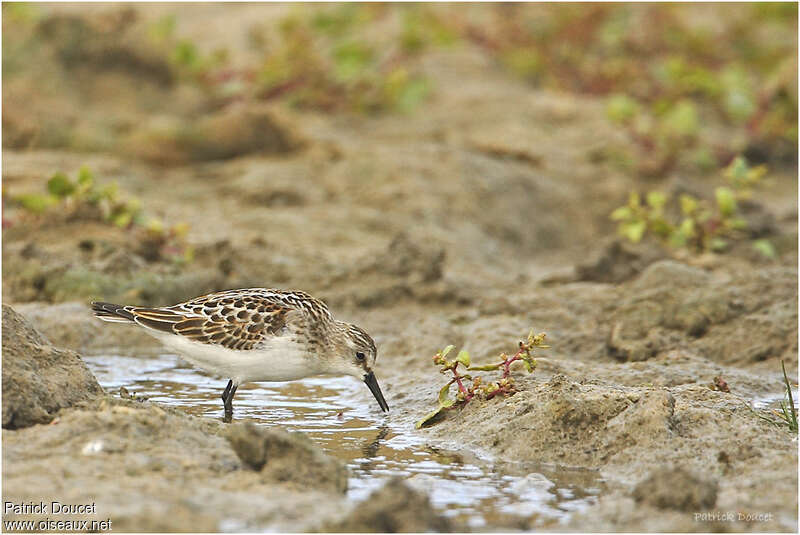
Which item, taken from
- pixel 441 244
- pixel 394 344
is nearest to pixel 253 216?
pixel 441 244

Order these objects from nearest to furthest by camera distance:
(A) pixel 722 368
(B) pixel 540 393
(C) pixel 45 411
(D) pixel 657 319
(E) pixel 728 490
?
(E) pixel 728 490 → (C) pixel 45 411 → (B) pixel 540 393 → (A) pixel 722 368 → (D) pixel 657 319

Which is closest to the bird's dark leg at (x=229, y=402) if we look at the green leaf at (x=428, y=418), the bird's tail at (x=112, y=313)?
the bird's tail at (x=112, y=313)

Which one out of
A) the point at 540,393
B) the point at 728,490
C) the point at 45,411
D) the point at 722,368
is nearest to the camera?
the point at 728,490

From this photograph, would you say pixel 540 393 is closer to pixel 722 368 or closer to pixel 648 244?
pixel 722 368

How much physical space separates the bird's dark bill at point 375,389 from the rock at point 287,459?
76.4 inches

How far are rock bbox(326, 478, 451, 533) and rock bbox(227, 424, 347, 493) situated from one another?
21.5 inches

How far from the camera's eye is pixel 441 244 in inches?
419

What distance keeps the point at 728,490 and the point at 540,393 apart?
1.41 m

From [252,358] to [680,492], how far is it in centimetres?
300

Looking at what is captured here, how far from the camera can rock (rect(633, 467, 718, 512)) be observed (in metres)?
4.61

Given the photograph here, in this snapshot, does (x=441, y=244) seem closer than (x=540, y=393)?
No

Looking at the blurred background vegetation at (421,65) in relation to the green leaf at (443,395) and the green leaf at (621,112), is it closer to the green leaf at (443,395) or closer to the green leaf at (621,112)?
the green leaf at (621,112)

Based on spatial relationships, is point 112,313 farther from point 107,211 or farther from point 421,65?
point 421,65

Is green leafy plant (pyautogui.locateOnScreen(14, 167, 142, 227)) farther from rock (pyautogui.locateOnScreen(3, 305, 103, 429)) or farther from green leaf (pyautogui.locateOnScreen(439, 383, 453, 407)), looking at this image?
green leaf (pyautogui.locateOnScreen(439, 383, 453, 407))
